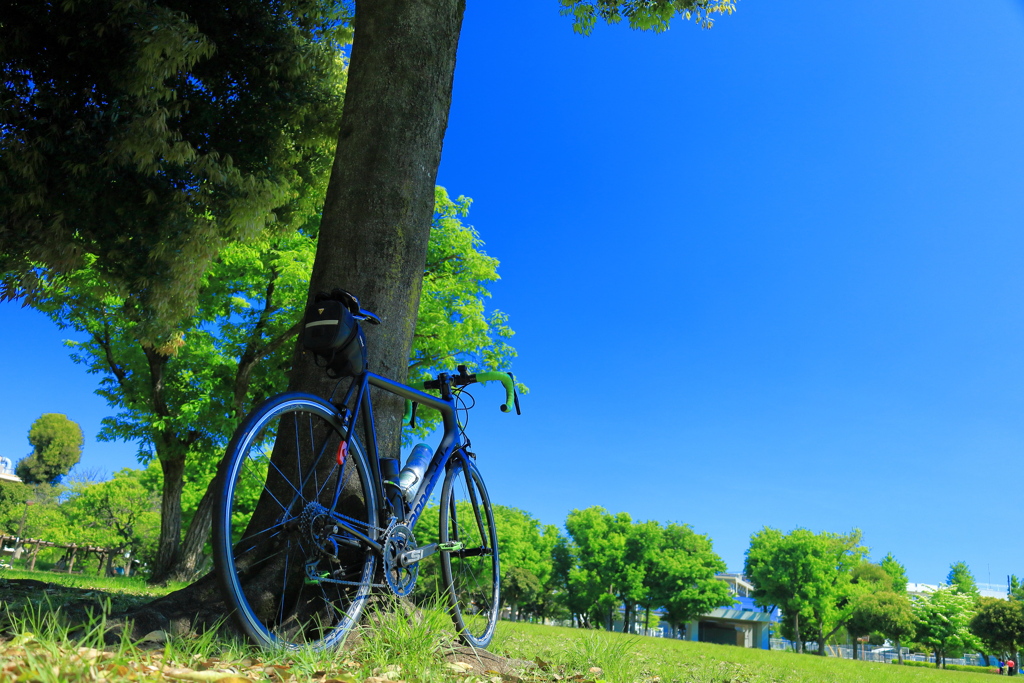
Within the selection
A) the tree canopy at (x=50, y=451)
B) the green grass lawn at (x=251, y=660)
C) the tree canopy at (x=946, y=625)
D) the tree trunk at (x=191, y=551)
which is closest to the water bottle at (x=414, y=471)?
the green grass lawn at (x=251, y=660)

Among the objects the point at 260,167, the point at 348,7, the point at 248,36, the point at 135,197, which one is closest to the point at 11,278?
the point at 135,197

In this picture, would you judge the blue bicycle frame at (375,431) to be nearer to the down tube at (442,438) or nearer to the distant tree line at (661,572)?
the down tube at (442,438)

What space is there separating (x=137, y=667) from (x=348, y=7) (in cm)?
958

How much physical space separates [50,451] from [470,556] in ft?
289

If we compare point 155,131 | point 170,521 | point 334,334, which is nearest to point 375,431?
point 334,334

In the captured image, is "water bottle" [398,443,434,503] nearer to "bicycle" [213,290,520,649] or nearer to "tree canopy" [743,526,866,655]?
"bicycle" [213,290,520,649]

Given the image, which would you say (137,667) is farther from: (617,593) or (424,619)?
(617,593)

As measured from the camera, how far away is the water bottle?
357 cm

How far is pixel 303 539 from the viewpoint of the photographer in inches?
121

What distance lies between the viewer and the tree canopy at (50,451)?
7381 cm

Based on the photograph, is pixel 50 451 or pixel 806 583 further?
pixel 50 451

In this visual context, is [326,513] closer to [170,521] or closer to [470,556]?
[470,556]

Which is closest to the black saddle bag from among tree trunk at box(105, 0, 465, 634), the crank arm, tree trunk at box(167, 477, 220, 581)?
tree trunk at box(105, 0, 465, 634)

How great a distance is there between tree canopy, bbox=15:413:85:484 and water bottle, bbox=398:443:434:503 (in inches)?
3449
